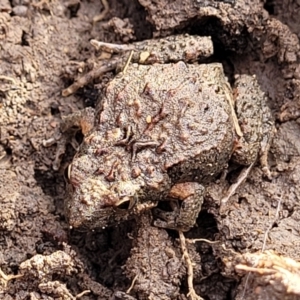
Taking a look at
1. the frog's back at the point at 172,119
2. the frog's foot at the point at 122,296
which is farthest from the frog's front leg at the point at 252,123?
the frog's foot at the point at 122,296

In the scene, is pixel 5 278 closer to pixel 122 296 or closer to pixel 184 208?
pixel 122 296

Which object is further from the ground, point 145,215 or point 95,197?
point 95,197

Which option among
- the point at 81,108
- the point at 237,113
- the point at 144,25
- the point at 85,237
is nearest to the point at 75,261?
the point at 85,237

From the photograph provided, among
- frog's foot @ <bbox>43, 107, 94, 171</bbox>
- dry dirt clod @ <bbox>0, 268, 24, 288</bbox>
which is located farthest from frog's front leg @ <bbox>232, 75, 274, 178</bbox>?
dry dirt clod @ <bbox>0, 268, 24, 288</bbox>

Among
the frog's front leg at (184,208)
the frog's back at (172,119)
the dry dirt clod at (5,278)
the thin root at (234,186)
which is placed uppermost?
the frog's back at (172,119)

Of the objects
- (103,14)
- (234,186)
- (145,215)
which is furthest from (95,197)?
(103,14)

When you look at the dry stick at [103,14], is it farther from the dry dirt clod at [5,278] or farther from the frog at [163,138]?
the dry dirt clod at [5,278]

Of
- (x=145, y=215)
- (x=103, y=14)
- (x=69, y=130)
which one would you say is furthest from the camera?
(x=103, y=14)
